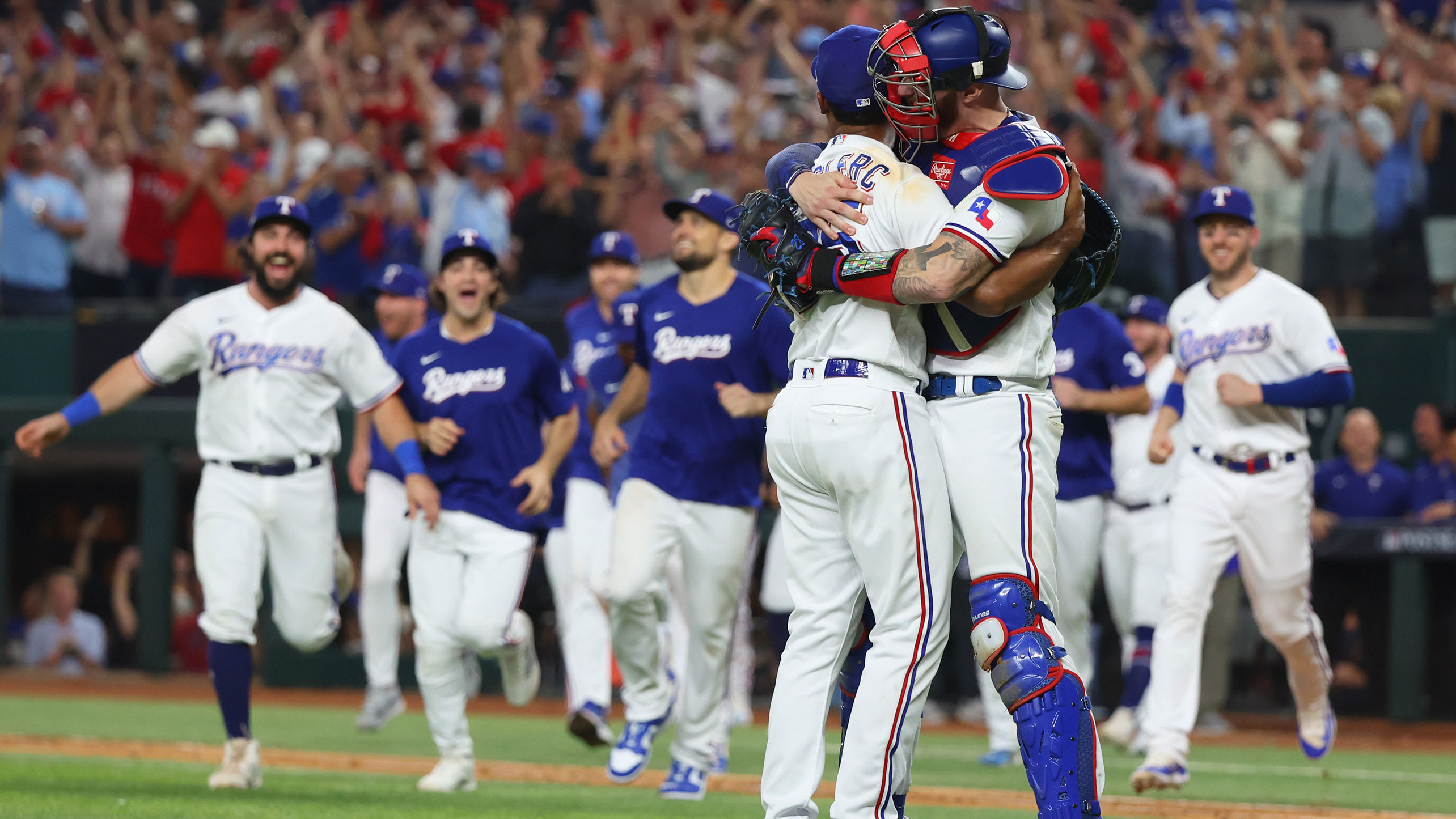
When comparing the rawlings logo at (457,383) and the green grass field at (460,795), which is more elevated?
the rawlings logo at (457,383)

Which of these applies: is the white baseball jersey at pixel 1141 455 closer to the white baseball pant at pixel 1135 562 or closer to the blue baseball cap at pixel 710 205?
the white baseball pant at pixel 1135 562

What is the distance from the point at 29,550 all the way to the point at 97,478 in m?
1.14

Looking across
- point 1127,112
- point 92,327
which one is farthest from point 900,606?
point 92,327

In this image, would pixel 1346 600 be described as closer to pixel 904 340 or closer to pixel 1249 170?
pixel 1249 170

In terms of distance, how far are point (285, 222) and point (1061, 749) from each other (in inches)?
172

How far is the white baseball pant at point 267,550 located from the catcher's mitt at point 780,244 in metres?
3.12

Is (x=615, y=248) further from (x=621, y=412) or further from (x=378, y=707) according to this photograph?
(x=378, y=707)

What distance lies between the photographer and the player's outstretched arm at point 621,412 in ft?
24.2

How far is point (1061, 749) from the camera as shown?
4.10 m

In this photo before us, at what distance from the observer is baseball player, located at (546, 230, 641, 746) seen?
28.7 feet

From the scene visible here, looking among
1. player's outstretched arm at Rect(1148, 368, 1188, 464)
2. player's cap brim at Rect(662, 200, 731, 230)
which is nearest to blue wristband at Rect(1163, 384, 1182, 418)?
player's outstretched arm at Rect(1148, 368, 1188, 464)

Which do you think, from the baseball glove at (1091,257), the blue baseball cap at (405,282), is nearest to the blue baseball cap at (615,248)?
the blue baseball cap at (405,282)

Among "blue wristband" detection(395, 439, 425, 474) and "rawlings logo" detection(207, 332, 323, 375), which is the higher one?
"rawlings logo" detection(207, 332, 323, 375)

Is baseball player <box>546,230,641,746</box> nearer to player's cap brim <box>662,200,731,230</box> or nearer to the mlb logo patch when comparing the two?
player's cap brim <box>662,200,731,230</box>
